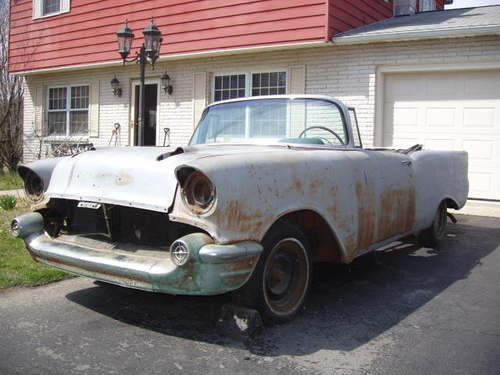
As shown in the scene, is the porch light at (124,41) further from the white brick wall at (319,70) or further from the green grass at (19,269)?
the green grass at (19,269)

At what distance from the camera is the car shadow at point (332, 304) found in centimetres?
342

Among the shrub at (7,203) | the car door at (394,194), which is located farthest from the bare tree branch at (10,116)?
the car door at (394,194)

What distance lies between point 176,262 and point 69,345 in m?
0.88

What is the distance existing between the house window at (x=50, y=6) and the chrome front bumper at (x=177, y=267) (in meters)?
13.0

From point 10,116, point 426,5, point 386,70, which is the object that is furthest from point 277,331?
point 10,116

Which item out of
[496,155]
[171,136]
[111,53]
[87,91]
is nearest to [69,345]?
[496,155]

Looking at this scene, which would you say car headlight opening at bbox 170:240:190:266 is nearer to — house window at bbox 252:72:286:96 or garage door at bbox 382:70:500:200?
garage door at bbox 382:70:500:200

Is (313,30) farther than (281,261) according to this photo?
Yes

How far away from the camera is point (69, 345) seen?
328 centimetres

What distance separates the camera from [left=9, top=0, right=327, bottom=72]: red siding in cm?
1019

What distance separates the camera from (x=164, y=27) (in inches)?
478

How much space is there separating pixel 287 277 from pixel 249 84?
26.6 ft

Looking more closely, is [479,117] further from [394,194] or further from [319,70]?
[394,194]

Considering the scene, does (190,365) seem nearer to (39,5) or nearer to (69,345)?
(69,345)
